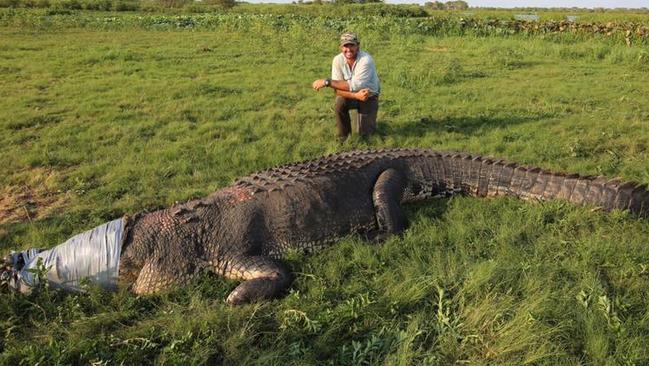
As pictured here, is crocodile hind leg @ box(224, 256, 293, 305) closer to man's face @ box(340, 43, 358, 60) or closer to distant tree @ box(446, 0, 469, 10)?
man's face @ box(340, 43, 358, 60)

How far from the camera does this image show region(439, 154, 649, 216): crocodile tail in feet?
13.3

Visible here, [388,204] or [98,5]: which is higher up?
[98,5]

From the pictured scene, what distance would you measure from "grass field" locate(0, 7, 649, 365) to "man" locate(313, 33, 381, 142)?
30 centimetres

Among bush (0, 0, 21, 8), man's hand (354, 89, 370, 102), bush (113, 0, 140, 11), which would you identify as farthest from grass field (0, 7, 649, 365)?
bush (113, 0, 140, 11)

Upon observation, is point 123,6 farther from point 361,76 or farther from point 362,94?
point 362,94

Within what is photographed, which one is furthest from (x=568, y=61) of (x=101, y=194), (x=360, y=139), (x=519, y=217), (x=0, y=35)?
(x=0, y=35)

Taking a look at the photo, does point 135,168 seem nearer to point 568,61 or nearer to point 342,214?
point 342,214

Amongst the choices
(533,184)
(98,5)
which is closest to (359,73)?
(533,184)

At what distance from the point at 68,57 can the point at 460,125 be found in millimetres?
11059

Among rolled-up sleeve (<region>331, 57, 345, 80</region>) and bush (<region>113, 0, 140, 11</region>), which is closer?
rolled-up sleeve (<region>331, 57, 345, 80</region>)

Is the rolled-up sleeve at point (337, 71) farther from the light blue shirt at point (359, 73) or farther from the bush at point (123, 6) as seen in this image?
the bush at point (123, 6)

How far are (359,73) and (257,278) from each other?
3803 mm

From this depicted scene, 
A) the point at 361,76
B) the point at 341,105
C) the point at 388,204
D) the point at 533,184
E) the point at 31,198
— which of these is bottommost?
the point at 31,198

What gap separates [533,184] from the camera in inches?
176
